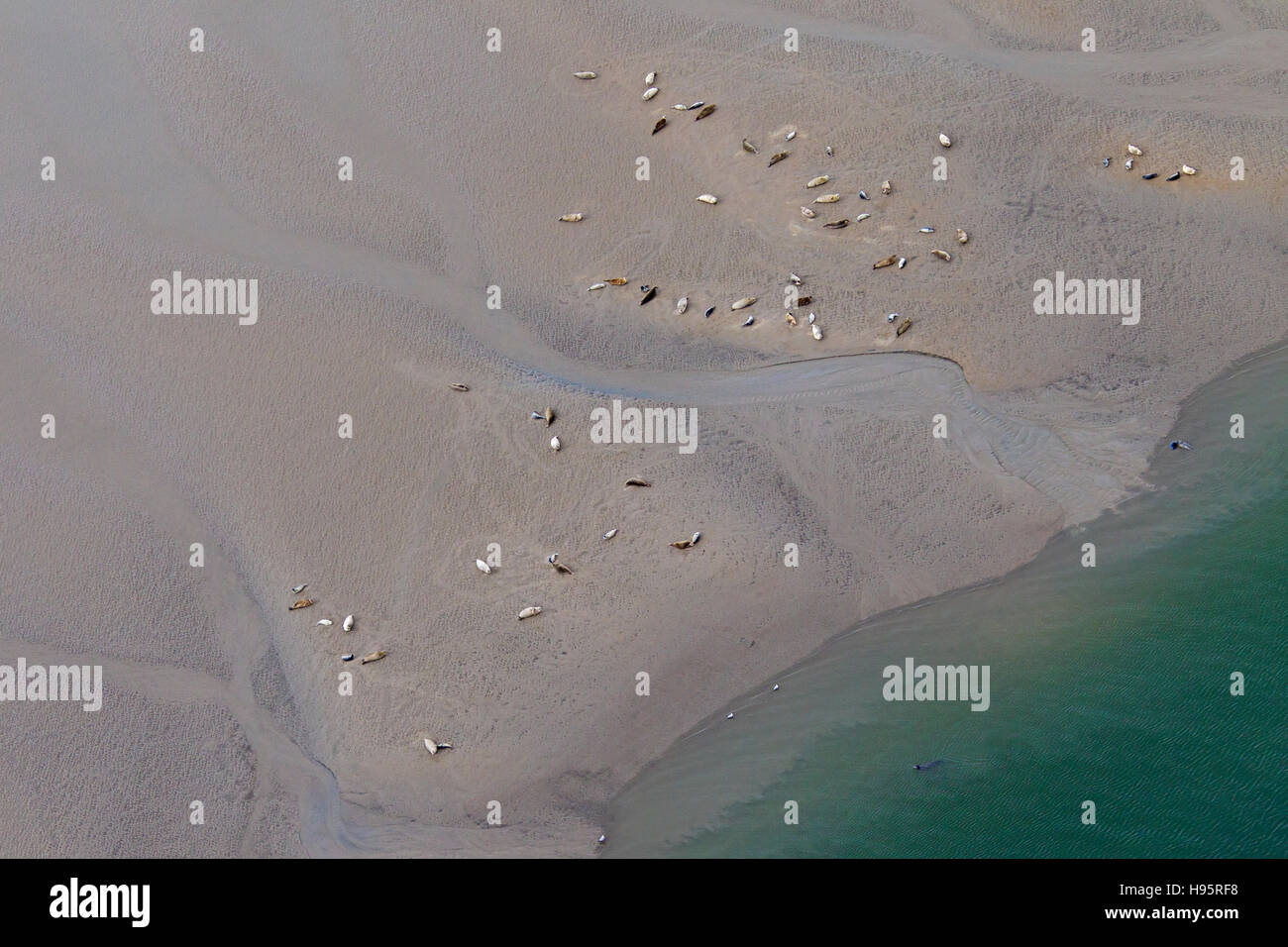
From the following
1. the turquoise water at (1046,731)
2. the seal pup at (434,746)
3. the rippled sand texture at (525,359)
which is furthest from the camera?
the rippled sand texture at (525,359)

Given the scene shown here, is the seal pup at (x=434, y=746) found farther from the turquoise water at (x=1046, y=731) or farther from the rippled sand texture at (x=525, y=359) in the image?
the turquoise water at (x=1046, y=731)

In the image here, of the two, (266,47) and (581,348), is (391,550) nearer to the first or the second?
(581,348)

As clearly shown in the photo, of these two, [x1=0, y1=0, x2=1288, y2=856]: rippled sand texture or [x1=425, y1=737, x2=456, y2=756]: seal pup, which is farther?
[x1=0, y1=0, x2=1288, y2=856]: rippled sand texture

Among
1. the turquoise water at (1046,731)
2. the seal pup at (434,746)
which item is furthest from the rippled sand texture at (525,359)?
the turquoise water at (1046,731)

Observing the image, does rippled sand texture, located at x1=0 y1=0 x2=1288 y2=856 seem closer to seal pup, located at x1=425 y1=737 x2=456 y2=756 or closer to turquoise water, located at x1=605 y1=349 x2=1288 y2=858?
seal pup, located at x1=425 y1=737 x2=456 y2=756

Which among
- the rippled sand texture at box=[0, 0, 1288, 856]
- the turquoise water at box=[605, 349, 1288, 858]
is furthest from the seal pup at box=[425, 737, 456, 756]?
the turquoise water at box=[605, 349, 1288, 858]
